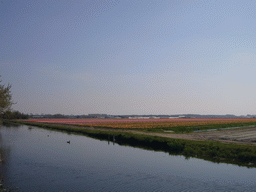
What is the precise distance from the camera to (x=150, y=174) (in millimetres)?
16812

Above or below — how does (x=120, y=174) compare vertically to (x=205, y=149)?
below

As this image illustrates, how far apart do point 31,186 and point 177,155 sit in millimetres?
15014

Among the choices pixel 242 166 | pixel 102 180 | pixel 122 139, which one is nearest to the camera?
pixel 102 180

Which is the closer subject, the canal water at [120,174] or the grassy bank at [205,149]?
the canal water at [120,174]

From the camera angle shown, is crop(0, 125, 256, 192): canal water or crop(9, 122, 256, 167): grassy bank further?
crop(9, 122, 256, 167): grassy bank

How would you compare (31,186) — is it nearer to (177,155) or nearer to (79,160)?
(79,160)

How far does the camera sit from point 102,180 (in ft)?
49.6

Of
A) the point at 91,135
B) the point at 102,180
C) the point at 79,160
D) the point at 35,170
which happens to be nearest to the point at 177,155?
the point at 79,160

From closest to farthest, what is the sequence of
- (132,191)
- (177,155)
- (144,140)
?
1. (132,191)
2. (177,155)
3. (144,140)

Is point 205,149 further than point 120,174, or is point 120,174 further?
point 205,149

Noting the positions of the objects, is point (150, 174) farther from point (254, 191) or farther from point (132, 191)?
point (254, 191)

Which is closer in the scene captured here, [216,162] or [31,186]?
[31,186]

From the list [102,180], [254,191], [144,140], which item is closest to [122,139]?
[144,140]

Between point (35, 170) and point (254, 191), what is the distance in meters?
14.5
